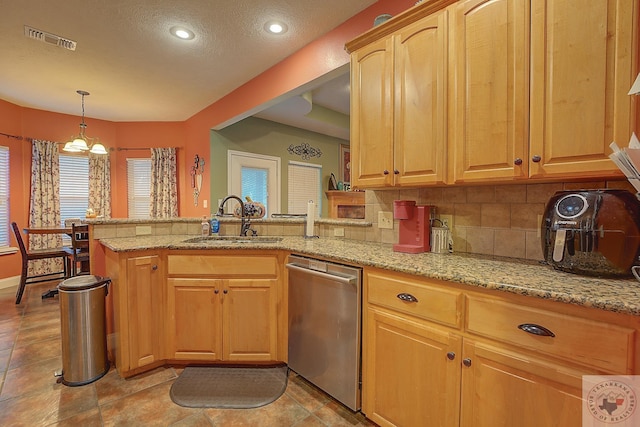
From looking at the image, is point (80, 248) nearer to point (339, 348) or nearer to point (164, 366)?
point (164, 366)

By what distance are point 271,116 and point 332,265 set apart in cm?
366

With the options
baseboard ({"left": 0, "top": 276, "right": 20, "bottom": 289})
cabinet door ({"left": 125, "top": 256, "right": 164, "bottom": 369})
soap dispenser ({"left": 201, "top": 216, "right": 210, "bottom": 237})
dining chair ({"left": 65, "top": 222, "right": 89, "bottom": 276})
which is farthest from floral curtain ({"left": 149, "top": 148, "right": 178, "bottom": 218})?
cabinet door ({"left": 125, "top": 256, "right": 164, "bottom": 369})

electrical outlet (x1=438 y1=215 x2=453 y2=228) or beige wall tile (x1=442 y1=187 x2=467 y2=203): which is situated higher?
beige wall tile (x1=442 y1=187 x2=467 y2=203)

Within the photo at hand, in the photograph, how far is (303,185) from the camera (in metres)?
5.50

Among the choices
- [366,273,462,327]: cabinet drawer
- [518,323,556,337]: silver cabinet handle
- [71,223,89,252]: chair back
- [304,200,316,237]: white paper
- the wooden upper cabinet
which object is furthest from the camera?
[71,223,89,252]: chair back

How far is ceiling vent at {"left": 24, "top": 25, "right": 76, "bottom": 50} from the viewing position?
2.55 m

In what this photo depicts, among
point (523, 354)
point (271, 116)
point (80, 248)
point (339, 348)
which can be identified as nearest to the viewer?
point (523, 354)

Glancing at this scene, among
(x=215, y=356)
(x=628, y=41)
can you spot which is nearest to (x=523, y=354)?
(x=628, y=41)

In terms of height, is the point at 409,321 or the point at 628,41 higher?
the point at 628,41

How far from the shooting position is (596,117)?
44.3 inches

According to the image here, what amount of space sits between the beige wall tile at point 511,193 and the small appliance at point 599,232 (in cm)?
38

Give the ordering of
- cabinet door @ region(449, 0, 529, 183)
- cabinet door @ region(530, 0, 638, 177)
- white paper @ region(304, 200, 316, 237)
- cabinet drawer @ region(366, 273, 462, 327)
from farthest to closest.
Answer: white paper @ region(304, 200, 316, 237), cabinet door @ region(449, 0, 529, 183), cabinet drawer @ region(366, 273, 462, 327), cabinet door @ region(530, 0, 638, 177)

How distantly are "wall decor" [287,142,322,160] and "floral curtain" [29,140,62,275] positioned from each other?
148 inches

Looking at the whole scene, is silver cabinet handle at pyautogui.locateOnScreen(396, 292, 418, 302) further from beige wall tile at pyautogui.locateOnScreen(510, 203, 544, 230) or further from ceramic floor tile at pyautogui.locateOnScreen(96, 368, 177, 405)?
ceramic floor tile at pyautogui.locateOnScreen(96, 368, 177, 405)
